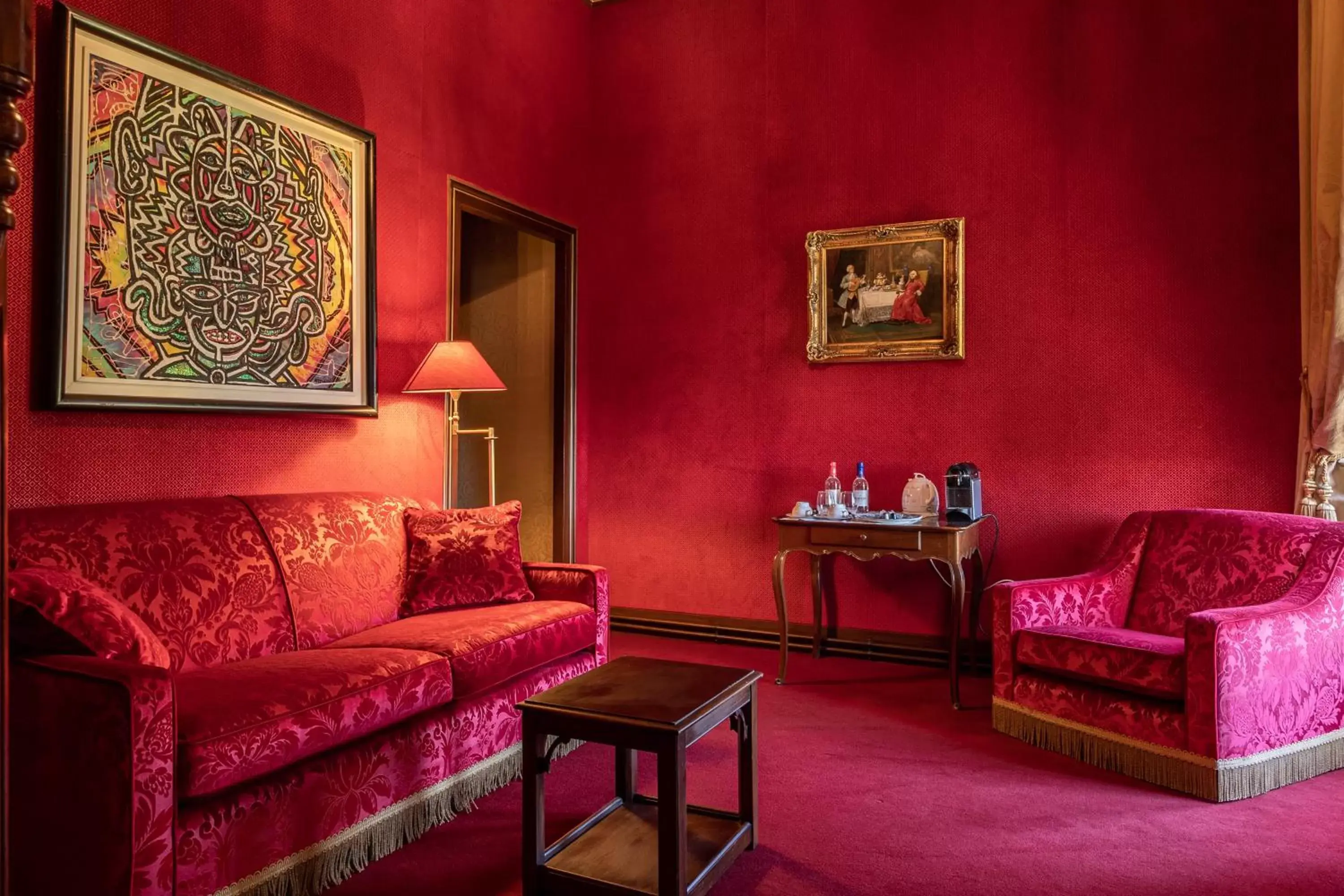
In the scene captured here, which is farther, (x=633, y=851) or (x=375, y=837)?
(x=375, y=837)

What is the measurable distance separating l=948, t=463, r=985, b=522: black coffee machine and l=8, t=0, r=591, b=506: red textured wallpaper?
92.3 inches

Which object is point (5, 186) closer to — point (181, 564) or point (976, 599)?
point (181, 564)

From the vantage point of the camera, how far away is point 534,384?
5.10 metres

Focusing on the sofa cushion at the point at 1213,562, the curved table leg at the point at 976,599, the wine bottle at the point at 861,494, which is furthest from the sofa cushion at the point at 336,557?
the sofa cushion at the point at 1213,562

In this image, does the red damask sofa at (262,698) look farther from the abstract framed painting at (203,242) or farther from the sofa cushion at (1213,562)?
the sofa cushion at (1213,562)

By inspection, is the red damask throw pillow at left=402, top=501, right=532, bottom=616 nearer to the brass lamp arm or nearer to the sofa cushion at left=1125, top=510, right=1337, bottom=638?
the brass lamp arm

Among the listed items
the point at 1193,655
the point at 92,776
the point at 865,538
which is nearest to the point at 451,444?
the point at 865,538

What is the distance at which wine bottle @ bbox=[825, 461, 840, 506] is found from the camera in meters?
4.00

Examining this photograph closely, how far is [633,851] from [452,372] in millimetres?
2011

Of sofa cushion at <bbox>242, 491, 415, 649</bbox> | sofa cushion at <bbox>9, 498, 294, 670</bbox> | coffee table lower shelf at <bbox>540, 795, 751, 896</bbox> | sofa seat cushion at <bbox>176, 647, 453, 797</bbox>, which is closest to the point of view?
sofa seat cushion at <bbox>176, 647, 453, 797</bbox>

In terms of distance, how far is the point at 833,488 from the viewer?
415 centimetres

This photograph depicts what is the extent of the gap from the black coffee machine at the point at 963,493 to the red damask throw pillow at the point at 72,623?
10.00ft

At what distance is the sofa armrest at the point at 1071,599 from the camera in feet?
10.1

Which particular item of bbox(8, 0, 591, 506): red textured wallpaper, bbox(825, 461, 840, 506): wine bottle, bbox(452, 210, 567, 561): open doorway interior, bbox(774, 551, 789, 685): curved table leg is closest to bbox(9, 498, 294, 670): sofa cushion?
bbox(8, 0, 591, 506): red textured wallpaper
